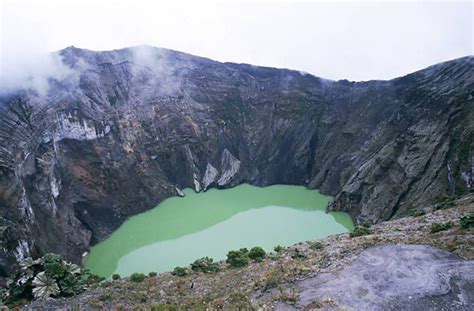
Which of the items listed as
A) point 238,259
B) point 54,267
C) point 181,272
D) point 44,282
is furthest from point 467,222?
point 44,282

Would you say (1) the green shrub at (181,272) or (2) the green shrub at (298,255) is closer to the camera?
(2) the green shrub at (298,255)

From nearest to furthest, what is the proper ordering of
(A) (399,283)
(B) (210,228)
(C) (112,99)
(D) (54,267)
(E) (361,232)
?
(A) (399,283) < (D) (54,267) < (E) (361,232) < (B) (210,228) < (C) (112,99)

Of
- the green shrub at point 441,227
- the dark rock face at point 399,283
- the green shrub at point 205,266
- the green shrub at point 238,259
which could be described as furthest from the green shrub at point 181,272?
the green shrub at point 441,227

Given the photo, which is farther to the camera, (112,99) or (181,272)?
(112,99)

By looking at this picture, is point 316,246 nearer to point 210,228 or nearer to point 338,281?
point 338,281

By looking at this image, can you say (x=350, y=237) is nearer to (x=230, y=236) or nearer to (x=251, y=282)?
(x=251, y=282)

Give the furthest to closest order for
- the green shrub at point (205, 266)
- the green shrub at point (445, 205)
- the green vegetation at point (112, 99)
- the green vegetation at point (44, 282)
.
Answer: the green vegetation at point (112, 99)
the green shrub at point (445, 205)
the green shrub at point (205, 266)
the green vegetation at point (44, 282)

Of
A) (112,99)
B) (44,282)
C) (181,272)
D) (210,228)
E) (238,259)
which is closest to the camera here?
(44,282)

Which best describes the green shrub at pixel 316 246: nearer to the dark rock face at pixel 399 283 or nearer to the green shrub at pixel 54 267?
the dark rock face at pixel 399 283
